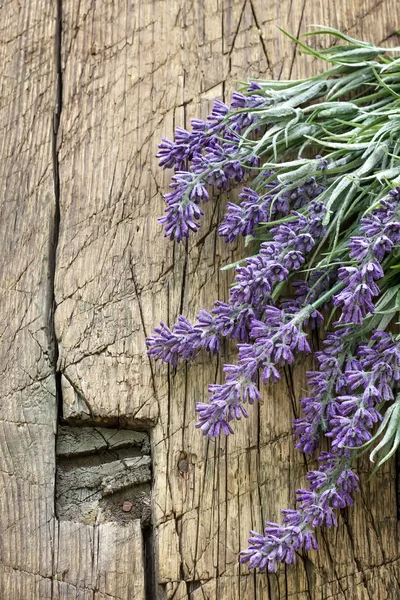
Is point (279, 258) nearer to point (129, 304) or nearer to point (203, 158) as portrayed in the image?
point (203, 158)

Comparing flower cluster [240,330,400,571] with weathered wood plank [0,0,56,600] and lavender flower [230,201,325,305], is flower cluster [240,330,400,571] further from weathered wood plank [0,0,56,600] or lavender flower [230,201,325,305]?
weathered wood plank [0,0,56,600]

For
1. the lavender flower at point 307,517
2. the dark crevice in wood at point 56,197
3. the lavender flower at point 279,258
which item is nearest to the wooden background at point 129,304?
the dark crevice in wood at point 56,197

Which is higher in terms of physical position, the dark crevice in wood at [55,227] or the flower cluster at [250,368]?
the dark crevice in wood at [55,227]

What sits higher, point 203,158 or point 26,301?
point 203,158

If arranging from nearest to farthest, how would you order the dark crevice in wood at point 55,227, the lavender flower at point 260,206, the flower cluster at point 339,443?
the flower cluster at point 339,443 → the lavender flower at point 260,206 → the dark crevice in wood at point 55,227

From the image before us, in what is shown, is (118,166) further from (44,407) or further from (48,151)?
(44,407)

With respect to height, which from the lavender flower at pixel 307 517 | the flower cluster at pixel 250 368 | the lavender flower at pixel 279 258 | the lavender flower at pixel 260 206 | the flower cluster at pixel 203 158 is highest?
the flower cluster at pixel 203 158

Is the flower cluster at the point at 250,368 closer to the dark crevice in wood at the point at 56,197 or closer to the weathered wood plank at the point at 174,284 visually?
the weathered wood plank at the point at 174,284

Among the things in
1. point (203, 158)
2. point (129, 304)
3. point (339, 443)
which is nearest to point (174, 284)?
point (129, 304)
